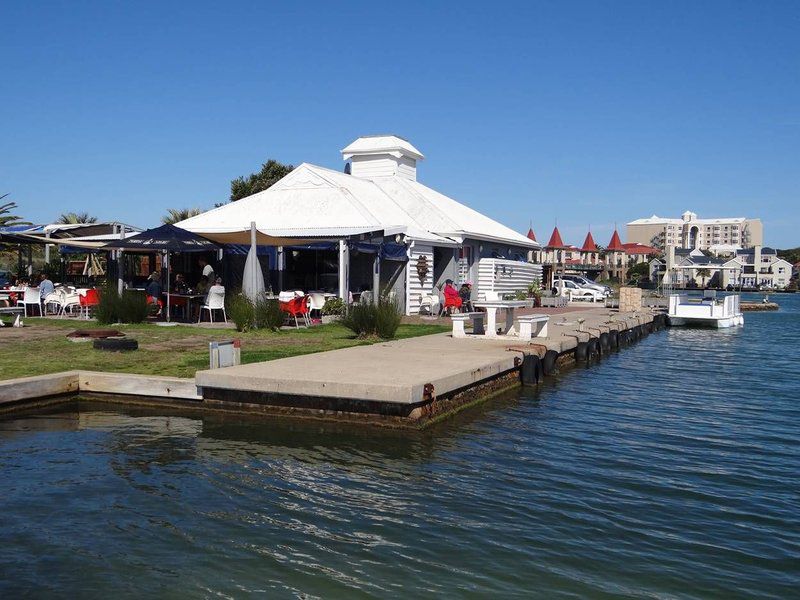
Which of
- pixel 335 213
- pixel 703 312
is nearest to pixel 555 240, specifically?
pixel 703 312

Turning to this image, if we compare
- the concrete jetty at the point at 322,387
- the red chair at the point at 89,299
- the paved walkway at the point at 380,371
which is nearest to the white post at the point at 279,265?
the red chair at the point at 89,299

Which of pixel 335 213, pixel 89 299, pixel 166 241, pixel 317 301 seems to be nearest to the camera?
pixel 166 241

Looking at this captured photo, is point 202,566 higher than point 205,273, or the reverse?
point 205,273

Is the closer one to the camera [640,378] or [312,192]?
[640,378]

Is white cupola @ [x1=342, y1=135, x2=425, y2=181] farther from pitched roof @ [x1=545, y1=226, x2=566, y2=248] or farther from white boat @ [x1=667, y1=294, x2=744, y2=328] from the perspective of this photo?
pitched roof @ [x1=545, y1=226, x2=566, y2=248]

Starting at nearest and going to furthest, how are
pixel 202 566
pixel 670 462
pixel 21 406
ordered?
pixel 202 566, pixel 670 462, pixel 21 406

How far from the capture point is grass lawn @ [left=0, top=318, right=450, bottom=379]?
12.4m

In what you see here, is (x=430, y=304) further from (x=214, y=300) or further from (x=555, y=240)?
(x=555, y=240)

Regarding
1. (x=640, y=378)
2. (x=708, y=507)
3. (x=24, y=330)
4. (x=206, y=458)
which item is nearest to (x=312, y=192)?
(x=24, y=330)

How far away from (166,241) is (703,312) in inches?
960

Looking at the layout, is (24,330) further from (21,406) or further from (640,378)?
(640,378)

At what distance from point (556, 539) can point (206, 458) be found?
417 centimetres

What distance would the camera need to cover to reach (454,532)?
637cm

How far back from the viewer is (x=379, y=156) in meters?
33.3
